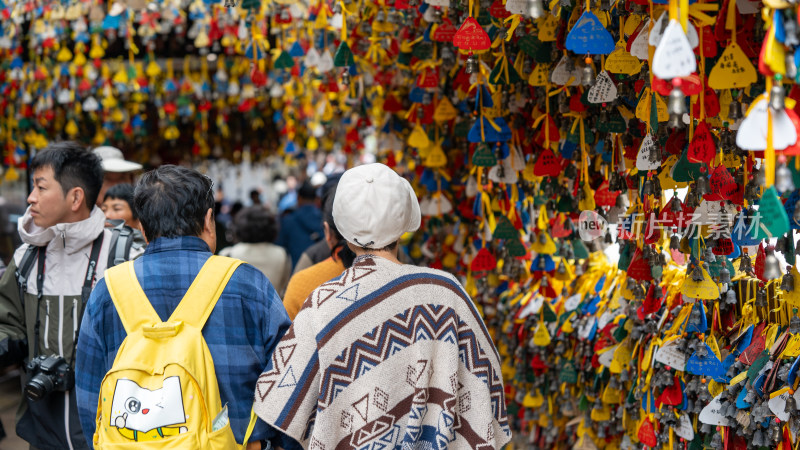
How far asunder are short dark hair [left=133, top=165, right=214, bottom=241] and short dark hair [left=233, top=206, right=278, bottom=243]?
2.54 m

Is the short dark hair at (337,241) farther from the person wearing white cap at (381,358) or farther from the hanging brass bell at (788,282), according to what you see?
the hanging brass bell at (788,282)

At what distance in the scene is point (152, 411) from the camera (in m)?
1.60

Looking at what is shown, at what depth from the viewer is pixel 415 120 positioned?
119 inches

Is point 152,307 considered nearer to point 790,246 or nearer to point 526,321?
point 790,246

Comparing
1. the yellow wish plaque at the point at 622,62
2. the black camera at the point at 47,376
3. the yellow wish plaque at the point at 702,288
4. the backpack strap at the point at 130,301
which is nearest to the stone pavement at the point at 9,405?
the black camera at the point at 47,376

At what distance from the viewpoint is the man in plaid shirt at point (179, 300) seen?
170cm

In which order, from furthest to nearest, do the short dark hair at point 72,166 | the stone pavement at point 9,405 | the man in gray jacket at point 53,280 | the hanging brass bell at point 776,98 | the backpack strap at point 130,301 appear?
the stone pavement at point 9,405 → the short dark hair at point 72,166 → the man in gray jacket at point 53,280 → the backpack strap at point 130,301 → the hanging brass bell at point 776,98

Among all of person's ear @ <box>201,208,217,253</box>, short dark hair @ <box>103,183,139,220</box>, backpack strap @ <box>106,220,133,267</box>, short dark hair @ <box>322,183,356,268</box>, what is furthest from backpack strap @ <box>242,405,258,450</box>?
short dark hair @ <box>103,183,139,220</box>

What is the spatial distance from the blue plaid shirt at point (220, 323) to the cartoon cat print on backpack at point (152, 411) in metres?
0.11

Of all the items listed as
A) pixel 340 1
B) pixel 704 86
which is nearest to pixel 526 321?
pixel 340 1

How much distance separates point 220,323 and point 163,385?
0.17 metres

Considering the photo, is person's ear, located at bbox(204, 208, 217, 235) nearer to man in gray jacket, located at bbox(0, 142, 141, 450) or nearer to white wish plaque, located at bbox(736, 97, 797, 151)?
man in gray jacket, located at bbox(0, 142, 141, 450)

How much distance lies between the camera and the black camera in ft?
6.66

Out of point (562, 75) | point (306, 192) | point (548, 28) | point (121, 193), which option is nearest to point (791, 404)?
point (562, 75)
